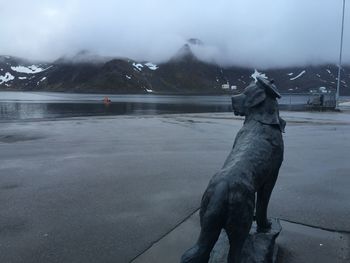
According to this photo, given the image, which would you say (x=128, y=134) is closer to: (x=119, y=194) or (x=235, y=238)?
(x=119, y=194)

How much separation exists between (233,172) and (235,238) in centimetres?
54

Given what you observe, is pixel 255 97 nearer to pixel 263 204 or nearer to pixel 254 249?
pixel 263 204

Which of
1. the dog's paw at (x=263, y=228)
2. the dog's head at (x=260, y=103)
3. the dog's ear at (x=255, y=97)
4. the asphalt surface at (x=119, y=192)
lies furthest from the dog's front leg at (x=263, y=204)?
the asphalt surface at (x=119, y=192)

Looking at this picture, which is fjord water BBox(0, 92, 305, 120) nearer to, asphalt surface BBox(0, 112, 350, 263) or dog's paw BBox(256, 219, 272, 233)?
asphalt surface BBox(0, 112, 350, 263)

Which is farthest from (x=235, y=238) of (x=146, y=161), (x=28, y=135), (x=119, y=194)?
(x=28, y=135)

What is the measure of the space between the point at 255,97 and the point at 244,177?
3.33ft

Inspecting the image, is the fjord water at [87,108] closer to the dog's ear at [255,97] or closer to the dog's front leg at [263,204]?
the dog's front leg at [263,204]

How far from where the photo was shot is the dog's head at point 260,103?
400 cm

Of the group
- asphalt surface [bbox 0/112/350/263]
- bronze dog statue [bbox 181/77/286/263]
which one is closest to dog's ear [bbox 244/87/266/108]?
bronze dog statue [bbox 181/77/286/263]

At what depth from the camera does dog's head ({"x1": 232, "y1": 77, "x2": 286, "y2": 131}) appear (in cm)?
400

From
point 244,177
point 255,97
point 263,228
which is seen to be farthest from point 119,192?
point 244,177

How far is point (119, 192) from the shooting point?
7496mm

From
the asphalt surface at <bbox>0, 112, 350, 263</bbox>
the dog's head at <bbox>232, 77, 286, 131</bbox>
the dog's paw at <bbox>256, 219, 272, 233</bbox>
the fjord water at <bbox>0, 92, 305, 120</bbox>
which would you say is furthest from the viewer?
the fjord water at <bbox>0, 92, 305, 120</bbox>

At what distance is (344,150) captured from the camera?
12703 mm
